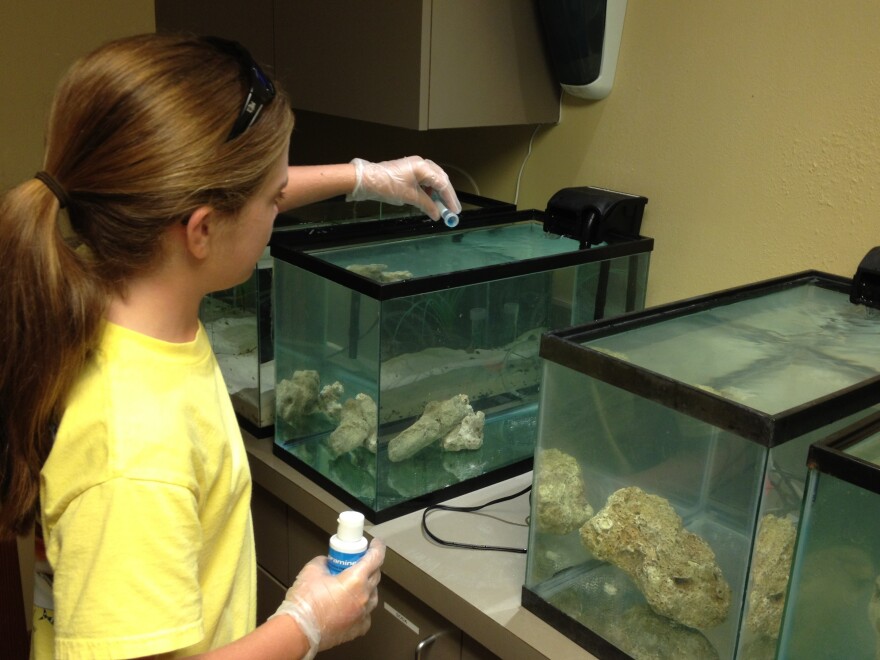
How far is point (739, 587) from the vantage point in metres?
0.84

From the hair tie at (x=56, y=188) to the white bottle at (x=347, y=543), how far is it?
0.43 m

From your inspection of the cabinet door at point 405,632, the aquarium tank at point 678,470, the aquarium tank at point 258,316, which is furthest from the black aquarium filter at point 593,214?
the cabinet door at point 405,632

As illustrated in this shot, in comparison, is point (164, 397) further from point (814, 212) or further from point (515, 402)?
point (814, 212)

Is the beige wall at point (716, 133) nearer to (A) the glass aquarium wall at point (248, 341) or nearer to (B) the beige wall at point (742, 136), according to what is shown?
(B) the beige wall at point (742, 136)

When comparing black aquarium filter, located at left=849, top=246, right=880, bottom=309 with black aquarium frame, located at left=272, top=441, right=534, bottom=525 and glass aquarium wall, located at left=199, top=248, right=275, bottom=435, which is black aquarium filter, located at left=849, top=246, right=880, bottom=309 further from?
glass aquarium wall, located at left=199, top=248, right=275, bottom=435

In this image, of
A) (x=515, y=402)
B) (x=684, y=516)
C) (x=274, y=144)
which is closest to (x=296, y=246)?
(x=515, y=402)

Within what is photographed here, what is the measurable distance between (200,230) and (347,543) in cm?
39

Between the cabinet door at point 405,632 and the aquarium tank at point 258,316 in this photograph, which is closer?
the cabinet door at point 405,632

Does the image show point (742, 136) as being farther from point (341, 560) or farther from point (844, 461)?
point (341, 560)

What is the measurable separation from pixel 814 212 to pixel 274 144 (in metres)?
0.93

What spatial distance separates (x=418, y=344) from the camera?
4.11ft

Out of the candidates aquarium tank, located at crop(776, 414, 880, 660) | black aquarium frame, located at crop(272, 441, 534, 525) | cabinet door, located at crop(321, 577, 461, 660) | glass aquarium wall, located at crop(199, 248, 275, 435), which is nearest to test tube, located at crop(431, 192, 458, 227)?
glass aquarium wall, located at crop(199, 248, 275, 435)

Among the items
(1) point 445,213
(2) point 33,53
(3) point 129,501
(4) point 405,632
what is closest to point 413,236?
(1) point 445,213

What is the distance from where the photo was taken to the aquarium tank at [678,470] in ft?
2.69
